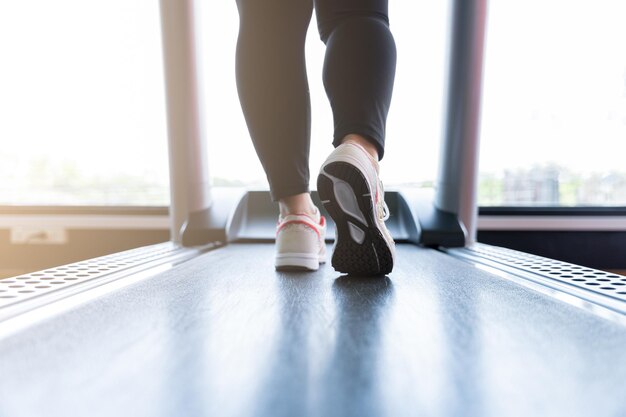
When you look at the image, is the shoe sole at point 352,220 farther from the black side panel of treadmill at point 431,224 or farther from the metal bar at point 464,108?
the metal bar at point 464,108

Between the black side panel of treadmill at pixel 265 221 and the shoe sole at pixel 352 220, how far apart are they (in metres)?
0.75

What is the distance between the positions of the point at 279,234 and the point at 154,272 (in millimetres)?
297

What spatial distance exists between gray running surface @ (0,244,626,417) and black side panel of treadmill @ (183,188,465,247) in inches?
31.6

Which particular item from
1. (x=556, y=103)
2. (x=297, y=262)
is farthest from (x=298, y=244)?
(x=556, y=103)

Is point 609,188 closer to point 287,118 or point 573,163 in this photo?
point 573,163

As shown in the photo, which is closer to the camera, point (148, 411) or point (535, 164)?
point (148, 411)

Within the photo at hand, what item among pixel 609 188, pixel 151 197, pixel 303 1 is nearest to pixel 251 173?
pixel 151 197

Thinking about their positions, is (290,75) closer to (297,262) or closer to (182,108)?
(297,262)

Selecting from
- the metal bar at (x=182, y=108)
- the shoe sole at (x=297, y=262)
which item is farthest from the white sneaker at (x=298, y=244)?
the metal bar at (x=182, y=108)

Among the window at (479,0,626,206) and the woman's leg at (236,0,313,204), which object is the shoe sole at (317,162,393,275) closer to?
the woman's leg at (236,0,313,204)

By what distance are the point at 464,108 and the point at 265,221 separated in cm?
91

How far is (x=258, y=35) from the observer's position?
2.88ft

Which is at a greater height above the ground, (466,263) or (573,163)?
(573,163)

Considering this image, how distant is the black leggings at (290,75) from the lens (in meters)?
0.78
